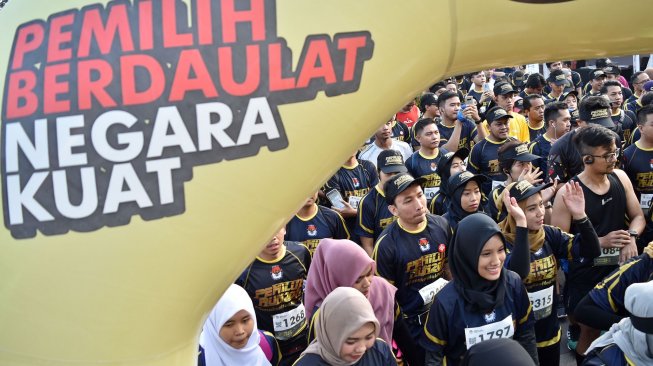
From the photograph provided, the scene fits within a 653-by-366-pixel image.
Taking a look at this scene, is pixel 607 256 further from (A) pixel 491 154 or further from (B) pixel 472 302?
(A) pixel 491 154

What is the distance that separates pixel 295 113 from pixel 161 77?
11.5 inches

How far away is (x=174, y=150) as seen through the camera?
1.40 m

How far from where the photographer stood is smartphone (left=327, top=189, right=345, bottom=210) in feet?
20.2

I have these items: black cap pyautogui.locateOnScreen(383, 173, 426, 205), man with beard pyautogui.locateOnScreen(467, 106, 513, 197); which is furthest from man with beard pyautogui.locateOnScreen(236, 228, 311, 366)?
man with beard pyautogui.locateOnScreen(467, 106, 513, 197)

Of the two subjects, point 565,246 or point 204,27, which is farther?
point 565,246

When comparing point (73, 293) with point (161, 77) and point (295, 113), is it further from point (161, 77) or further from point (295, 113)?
point (295, 113)

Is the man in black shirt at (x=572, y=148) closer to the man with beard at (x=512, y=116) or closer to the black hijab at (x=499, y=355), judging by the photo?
the man with beard at (x=512, y=116)

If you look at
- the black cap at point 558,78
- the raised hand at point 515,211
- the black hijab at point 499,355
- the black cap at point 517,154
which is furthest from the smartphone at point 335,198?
the black cap at point 558,78

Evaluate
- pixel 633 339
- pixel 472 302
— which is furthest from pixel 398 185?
pixel 633 339

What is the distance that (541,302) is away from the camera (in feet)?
14.4

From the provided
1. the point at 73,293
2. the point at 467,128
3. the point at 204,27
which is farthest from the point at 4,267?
the point at 467,128

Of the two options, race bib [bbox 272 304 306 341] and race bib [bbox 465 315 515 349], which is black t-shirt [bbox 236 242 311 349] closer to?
race bib [bbox 272 304 306 341]

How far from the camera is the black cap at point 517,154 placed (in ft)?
20.0

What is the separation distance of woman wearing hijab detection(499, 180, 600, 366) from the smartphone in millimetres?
1859
